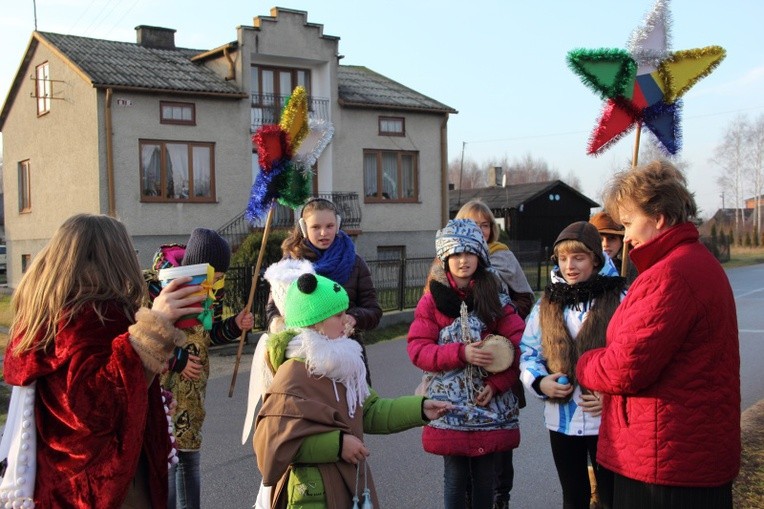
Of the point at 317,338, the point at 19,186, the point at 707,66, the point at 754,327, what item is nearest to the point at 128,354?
the point at 317,338

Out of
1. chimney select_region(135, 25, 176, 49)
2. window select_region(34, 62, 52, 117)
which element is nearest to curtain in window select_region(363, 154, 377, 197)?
chimney select_region(135, 25, 176, 49)

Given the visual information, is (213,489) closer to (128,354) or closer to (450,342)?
(450,342)

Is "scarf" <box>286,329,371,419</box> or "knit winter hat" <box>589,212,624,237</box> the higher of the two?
"knit winter hat" <box>589,212,624,237</box>

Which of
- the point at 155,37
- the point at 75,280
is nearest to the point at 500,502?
the point at 75,280

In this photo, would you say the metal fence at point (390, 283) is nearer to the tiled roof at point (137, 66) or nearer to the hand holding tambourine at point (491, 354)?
the hand holding tambourine at point (491, 354)

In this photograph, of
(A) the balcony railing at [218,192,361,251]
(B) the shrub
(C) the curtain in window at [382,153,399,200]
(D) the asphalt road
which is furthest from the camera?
(C) the curtain in window at [382,153,399,200]

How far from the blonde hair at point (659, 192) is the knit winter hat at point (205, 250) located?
7.31ft

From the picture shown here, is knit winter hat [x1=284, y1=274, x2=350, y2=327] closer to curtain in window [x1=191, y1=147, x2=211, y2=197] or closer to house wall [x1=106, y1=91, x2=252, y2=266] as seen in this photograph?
house wall [x1=106, y1=91, x2=252, y2=266]

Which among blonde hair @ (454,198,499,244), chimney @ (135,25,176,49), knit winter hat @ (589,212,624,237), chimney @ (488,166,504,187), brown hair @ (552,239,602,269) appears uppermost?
chimney @ (135,25,176,49)

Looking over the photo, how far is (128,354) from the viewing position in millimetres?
2449

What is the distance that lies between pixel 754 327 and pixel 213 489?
37.2 ft

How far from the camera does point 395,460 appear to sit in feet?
19.2

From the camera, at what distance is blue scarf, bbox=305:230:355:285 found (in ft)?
15.1

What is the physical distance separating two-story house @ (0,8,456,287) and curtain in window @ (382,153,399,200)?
0.04 meters
